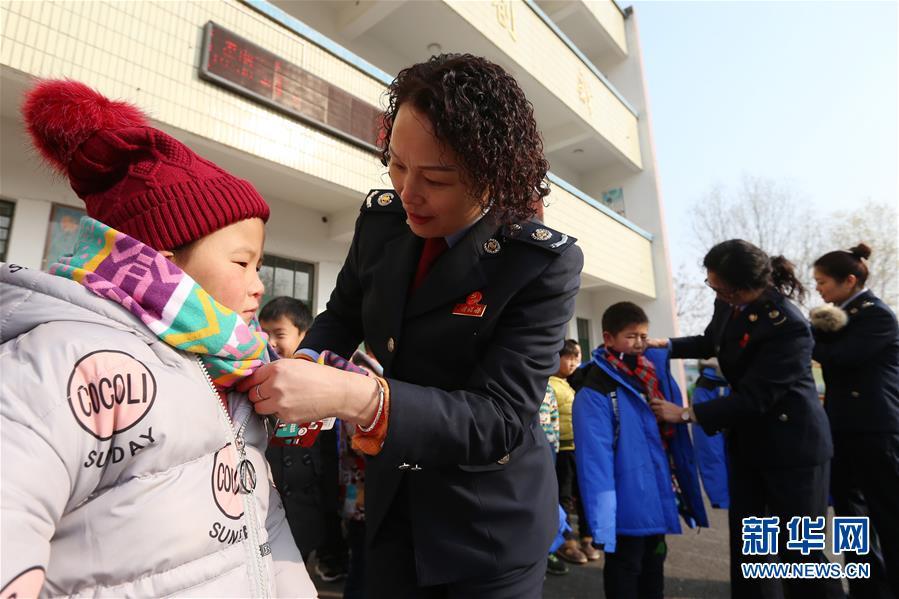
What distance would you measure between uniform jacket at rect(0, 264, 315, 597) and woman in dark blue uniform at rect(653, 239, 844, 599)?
2.54 meters

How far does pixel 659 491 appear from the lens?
2.64 metres

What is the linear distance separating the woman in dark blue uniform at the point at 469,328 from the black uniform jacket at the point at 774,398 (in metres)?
1.77

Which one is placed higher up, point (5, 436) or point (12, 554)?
point (5, 436)

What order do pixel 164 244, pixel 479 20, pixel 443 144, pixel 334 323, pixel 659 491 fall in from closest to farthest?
pixel 164 244 < pixel 443 144 < pixel 334 323 < pixel 659 491 < pixel 479 20

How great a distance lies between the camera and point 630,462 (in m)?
2.67

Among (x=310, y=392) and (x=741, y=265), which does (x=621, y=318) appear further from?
(x=310, y=392)

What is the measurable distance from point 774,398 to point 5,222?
5771mm

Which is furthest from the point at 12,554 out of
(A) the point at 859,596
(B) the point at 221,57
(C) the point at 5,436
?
(B) the point at 221,57

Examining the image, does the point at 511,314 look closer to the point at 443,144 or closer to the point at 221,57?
the point at 443,144

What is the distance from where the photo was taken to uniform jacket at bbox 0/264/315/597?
0.61 metres

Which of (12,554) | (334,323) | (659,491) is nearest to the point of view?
(12,554)

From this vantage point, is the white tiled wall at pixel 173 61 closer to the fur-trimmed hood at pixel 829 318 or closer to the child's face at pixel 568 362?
the child's face at pixel 568 362

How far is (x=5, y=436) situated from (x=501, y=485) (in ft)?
3.25

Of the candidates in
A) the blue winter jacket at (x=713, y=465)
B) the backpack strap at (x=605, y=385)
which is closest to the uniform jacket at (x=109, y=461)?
the backpack strap at (x=605, y=385)
